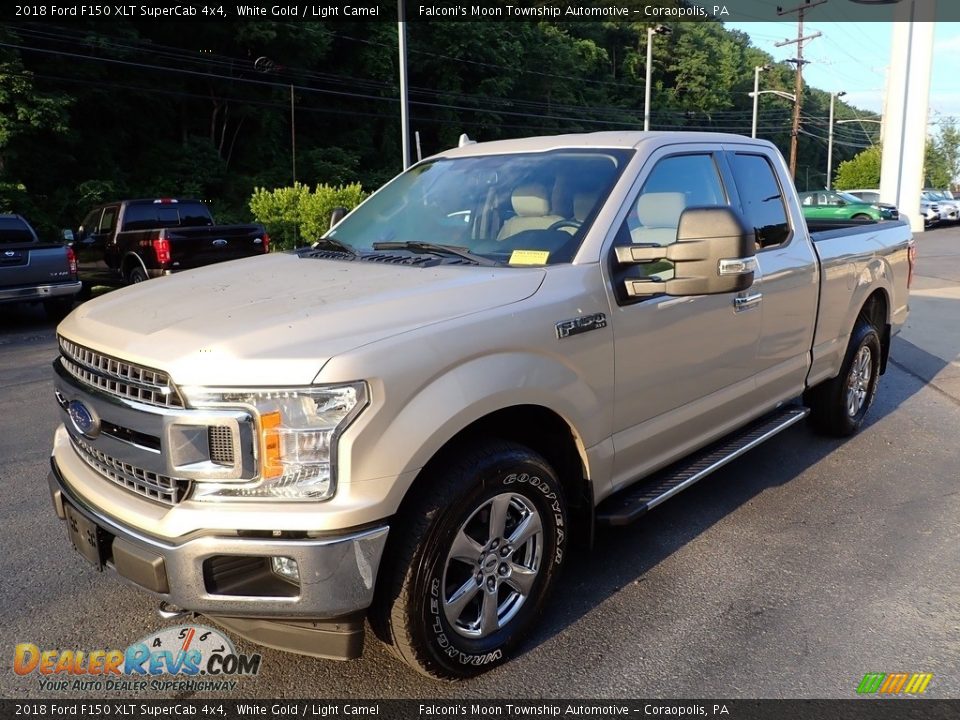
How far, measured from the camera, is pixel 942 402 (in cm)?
677

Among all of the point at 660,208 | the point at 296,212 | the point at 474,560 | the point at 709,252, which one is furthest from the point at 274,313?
the point at 296,212

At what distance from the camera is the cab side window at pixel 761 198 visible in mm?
4344

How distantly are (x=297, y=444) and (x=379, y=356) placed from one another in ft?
1.15

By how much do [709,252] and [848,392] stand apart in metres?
3.04

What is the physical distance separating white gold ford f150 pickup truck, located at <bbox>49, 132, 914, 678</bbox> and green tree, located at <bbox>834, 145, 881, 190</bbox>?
172ft

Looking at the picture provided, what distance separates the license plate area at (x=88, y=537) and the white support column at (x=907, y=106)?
31.2m

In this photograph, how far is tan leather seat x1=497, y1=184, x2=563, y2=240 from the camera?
11.4 ft

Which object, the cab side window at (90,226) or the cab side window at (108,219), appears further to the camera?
the cab side window at (90,226)

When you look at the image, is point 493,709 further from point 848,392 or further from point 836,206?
point 836,206

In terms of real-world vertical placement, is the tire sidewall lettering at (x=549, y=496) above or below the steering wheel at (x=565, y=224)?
below

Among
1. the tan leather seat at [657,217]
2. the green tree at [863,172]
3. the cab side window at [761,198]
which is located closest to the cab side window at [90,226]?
the cab side window at [761,198]

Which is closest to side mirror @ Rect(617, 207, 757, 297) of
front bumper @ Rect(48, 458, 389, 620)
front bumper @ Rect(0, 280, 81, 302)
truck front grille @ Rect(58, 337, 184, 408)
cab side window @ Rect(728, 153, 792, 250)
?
cab side window @ Rect(728, 153, 792, 250)

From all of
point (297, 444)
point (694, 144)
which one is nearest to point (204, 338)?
point (297, 444)

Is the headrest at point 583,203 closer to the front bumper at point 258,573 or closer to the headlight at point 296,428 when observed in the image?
the headlight at point 296,428
